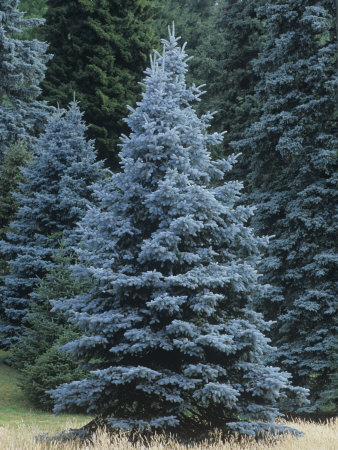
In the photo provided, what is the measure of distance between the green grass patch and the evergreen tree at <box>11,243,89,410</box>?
30 cm

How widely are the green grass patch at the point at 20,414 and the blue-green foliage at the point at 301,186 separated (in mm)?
5527

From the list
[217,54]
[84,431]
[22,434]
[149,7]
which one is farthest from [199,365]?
[149,7]

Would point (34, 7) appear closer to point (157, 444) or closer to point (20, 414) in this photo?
point (20, 414)

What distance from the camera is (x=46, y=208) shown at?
15688 mm

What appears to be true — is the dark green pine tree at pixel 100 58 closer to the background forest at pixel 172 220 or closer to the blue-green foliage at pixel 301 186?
the background forest at pixel 172 220

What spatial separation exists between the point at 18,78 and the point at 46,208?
816 centimetres

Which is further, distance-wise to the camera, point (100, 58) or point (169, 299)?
point (100, 58)

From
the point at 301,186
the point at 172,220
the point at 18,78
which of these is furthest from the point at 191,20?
the point at 172,220

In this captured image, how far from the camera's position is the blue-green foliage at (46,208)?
15.1 meters

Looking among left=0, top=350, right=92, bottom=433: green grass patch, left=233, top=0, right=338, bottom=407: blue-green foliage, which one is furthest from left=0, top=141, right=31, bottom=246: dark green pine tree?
left=233, top=0, right=338, bottom=407: blue-green foliage

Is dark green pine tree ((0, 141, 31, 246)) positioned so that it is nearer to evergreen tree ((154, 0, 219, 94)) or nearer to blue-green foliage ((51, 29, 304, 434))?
evergreen tree ((154, 0, 219, 94))

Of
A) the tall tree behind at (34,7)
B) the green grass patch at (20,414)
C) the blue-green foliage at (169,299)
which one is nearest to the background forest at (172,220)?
the blue-green foliage at (169,299)

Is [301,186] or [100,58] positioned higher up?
[100,58]

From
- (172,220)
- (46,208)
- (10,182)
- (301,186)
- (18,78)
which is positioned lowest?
(172,220)
